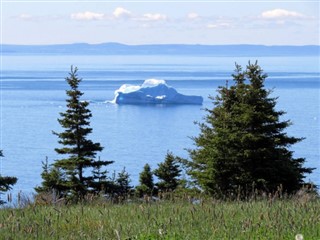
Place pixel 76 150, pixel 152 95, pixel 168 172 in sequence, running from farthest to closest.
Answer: pixel 152 95 → pixel 168 172 → pixel 76 150

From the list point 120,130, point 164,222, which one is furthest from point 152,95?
point 164,222

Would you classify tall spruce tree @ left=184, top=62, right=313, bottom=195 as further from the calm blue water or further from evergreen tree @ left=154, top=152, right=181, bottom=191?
evergreen tree @ left=154, top=152, right=181, bottom=191

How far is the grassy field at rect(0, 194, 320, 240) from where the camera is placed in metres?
6.74

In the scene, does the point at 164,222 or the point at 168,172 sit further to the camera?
the point at 168,172

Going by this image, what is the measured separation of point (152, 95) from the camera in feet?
504

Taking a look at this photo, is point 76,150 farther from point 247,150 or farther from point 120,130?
point 120,130

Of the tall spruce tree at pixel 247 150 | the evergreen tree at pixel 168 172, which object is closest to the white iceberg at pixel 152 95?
the evergreen tree at pixel 168 172

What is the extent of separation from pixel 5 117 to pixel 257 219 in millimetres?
116436

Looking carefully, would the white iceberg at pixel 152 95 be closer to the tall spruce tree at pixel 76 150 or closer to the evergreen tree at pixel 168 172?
the evergreen tree at pixel 168 172

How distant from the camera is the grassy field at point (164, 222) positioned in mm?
6742

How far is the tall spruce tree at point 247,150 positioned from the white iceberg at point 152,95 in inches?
4234

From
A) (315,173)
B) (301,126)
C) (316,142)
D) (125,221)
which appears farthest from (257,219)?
(301,126)

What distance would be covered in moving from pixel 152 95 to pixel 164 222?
481ft

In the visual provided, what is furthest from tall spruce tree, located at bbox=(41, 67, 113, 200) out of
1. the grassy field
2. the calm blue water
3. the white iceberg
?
the white iceberg
